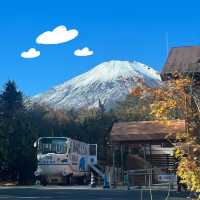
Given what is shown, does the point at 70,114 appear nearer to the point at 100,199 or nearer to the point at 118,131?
the point at 118,131

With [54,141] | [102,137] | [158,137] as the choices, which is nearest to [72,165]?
[54,141]

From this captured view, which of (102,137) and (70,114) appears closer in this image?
(102,137)

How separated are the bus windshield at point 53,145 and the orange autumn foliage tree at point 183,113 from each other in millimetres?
29973

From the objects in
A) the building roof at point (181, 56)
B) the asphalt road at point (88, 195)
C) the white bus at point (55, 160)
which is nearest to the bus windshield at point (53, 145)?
the white bus at point (55, 160)

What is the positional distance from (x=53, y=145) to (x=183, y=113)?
30.4 meters

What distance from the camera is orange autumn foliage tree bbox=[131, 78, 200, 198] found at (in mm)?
11820

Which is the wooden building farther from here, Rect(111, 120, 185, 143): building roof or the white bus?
the white bus

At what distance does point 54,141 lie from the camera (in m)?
42.2

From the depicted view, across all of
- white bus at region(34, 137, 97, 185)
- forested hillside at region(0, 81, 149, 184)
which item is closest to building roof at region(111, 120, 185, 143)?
forested hillside at region(0, 81, 149, 184)

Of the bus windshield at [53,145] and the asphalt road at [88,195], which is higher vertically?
the bus windshield at [53,145]

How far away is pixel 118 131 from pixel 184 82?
92.9 feet

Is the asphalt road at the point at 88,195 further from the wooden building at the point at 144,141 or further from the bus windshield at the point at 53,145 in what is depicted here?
the bus windshield at the point at 53,145

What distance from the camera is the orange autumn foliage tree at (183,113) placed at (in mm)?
11820

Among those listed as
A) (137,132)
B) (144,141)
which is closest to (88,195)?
(144,141)
